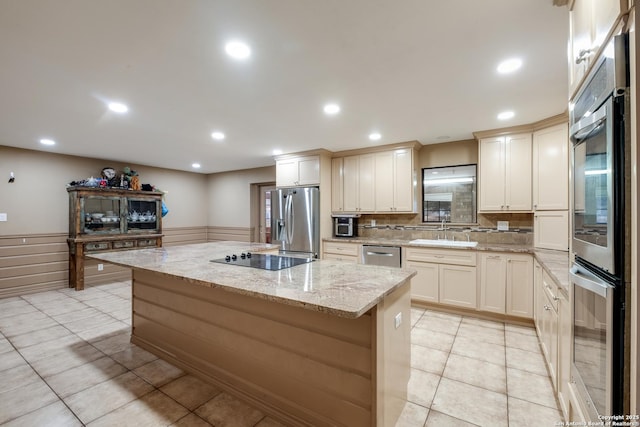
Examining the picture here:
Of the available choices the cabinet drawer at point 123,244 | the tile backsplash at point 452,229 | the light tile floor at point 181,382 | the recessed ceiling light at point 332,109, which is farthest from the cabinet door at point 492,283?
the cabinet drawer at point 123,244

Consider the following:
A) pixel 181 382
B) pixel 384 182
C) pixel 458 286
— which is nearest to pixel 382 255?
pixel 458 286

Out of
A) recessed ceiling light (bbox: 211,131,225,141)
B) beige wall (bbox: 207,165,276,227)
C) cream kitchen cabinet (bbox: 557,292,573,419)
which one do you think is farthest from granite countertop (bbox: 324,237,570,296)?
beige wall (bbox: 207,165,276,227)

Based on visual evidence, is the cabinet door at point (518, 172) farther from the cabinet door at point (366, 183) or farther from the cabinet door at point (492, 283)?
the cabinet door at point (366, 183)

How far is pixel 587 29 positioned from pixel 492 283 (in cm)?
291

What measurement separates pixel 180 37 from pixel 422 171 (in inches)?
147

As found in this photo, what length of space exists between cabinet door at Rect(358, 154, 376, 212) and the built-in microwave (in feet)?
0.82

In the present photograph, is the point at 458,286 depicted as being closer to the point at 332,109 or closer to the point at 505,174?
the point at 505,174

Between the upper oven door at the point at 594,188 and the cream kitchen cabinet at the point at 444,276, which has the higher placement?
the upper oven door at the point at 594,188

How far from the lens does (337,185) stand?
486 centimetres

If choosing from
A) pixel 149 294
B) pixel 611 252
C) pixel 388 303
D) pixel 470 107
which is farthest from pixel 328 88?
pixel 149 294

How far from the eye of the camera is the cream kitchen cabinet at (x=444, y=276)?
3549mm

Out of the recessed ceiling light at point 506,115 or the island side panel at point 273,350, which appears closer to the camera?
the island side panel at point 273,350

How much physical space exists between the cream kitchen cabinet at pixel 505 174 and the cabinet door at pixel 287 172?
2815 mm

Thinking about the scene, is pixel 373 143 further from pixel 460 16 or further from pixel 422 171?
pixel 460 16
